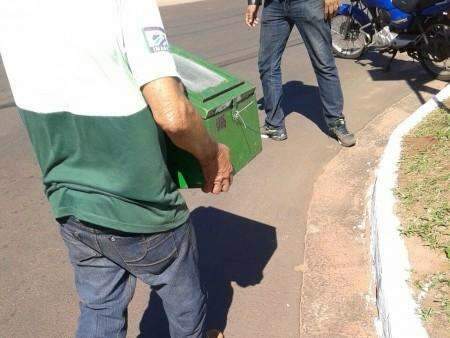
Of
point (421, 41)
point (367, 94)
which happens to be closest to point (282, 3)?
point (367, 94)

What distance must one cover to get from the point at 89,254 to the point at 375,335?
152cm

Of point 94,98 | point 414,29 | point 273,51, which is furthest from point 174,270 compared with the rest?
point 414,29

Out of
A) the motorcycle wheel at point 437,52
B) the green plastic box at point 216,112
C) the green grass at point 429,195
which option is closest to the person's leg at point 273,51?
the green grass at point 429,195

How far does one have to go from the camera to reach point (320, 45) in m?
4.21

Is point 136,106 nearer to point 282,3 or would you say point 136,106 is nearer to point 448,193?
point 448,193

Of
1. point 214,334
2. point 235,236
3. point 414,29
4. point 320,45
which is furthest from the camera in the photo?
point 414,29

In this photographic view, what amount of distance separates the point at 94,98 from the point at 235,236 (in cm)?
216

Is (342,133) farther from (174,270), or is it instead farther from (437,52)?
(174,270)

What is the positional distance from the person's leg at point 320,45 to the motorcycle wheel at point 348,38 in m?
3.02

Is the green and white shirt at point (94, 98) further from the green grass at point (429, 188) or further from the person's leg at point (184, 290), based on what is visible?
the green grass at point (429, 188)

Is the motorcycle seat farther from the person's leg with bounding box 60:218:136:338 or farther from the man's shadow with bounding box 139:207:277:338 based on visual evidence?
the person's leg with bounding box 60:218:136:338

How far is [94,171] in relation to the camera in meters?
1.56

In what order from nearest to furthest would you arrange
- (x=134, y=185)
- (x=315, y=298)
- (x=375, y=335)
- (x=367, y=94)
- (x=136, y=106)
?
(x=136, y=106) → (x=134, y=185) → (x=375, y=335) → (x=315, y=298) → (x=367, y=94)

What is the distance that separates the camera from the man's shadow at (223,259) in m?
2.78
